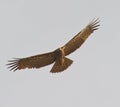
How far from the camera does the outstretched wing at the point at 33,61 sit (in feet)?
77.3

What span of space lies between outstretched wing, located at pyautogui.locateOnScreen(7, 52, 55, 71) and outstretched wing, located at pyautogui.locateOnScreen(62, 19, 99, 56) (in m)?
0.73

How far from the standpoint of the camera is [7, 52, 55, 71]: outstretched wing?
23.5m

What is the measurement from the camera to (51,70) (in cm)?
2306

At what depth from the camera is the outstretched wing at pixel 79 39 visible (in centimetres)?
2394

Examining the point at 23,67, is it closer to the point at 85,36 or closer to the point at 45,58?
the point at 45,58

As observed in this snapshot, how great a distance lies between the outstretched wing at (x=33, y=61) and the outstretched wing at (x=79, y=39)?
2.39ft

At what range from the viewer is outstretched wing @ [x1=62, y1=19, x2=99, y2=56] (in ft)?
78.5

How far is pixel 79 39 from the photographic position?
80.0 feet

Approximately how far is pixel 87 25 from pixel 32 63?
3.28 meters

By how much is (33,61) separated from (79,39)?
2.22m

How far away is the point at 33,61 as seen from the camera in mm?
23875

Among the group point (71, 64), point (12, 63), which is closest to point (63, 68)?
point (71, 64)

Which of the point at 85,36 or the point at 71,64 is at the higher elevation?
the point at 85,36

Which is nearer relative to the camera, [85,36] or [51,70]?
[51,70]
